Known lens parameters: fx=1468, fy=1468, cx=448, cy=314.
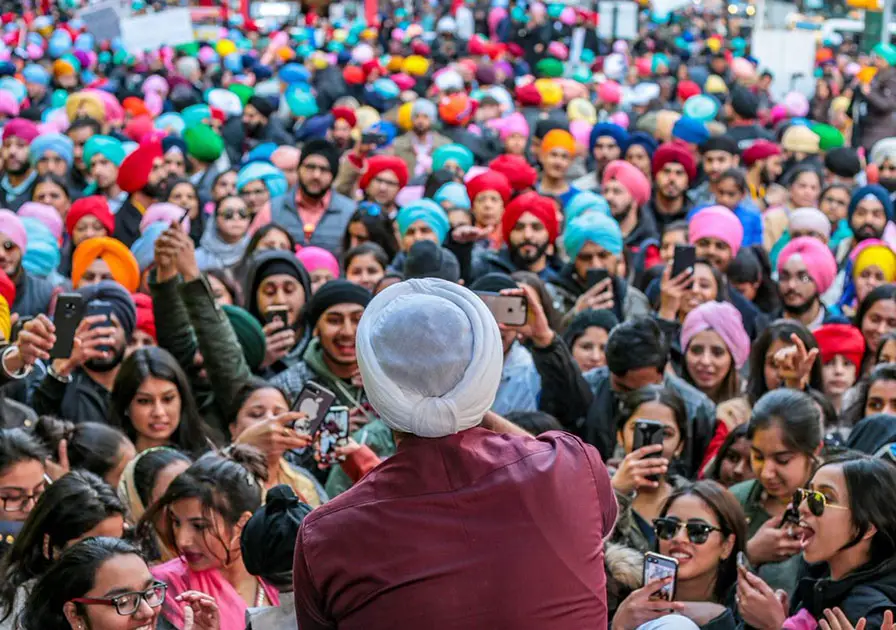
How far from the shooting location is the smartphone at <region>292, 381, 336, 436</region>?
173 inches

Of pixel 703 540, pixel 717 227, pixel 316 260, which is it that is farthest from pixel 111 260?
pixel 703 540

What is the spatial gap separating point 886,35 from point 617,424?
54.6ft

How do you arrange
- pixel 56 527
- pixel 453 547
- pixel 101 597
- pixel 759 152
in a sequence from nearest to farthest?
pixel 453 547
pixel 101 597
pixel 56 527
pixel 759 152

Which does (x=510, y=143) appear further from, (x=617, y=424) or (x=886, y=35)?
(x=886, y=35)

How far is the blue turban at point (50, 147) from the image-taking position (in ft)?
34.9

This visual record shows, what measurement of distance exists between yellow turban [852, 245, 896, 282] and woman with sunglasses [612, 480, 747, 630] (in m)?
3.63

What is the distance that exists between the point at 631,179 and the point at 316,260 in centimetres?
295

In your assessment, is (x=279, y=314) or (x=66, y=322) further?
(x=279, y=314)

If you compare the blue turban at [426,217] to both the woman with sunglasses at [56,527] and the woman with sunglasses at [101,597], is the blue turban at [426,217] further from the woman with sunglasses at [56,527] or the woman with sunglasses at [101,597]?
the woman with sunglasses at [101,597]

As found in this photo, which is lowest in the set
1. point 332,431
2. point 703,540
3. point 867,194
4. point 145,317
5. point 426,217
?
point 867,194

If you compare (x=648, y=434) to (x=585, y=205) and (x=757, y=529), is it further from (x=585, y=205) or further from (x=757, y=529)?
(x=585, y=205)

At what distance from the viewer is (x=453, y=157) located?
35.9 ft

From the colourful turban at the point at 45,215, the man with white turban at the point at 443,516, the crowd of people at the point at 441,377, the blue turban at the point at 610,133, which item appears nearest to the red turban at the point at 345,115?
the crowd of people at the point at 441,377

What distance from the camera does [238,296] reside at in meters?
6.98
